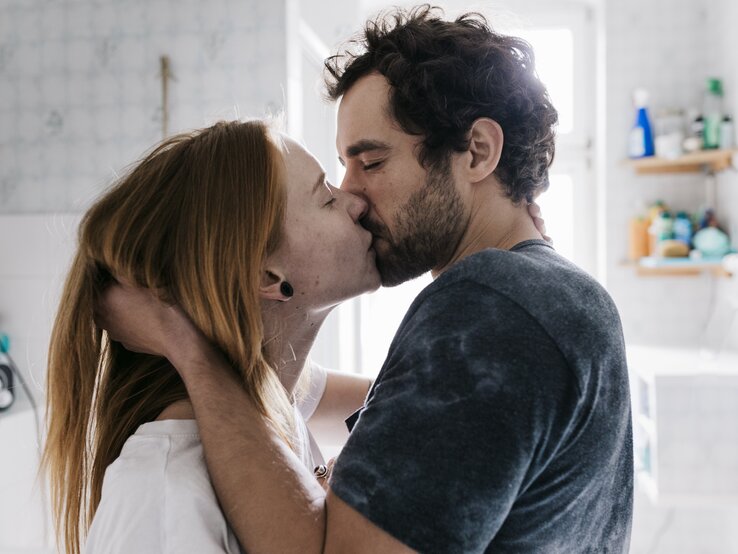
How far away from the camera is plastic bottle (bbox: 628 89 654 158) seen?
9.78 feet

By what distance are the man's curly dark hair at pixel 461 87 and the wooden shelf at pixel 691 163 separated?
1.92 metres

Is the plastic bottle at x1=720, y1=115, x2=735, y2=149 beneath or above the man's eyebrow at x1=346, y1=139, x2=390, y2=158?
above

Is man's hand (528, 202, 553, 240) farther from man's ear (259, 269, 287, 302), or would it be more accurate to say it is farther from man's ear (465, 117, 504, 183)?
man's ear (259, 269, 287, 302)

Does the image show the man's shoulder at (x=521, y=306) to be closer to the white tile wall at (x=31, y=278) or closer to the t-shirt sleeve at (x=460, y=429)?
the t-shirt sleeve at (x=460, y=429)

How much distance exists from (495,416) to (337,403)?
73 cm

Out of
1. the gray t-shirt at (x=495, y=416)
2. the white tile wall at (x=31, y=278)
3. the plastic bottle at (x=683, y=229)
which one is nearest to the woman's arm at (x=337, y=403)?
the gray t-shirt at (x=495, y=416)

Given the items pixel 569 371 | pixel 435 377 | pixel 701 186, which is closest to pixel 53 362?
pixel 435 377

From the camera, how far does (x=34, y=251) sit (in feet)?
7.70

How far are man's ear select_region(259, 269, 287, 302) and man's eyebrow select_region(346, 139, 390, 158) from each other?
245 mm

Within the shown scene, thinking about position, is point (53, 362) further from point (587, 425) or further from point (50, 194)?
point (50, 194)

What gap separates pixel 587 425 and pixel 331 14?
283 cm

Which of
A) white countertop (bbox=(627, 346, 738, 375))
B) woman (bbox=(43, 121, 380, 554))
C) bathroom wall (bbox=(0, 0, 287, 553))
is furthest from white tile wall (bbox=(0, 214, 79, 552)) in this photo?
white countertop (bbox=(627, 346, 738, 375))

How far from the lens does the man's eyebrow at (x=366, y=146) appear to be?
1072 millimetres

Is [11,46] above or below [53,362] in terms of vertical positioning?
above
